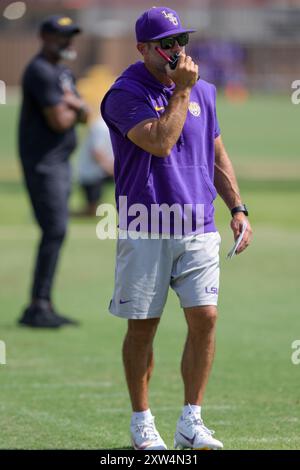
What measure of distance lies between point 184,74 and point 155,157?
0.48 metres

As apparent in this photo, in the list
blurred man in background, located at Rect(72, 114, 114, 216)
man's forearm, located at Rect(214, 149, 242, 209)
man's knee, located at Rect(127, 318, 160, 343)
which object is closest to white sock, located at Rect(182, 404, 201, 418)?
man's knee, located at Rect(127, 318, 160, 343)

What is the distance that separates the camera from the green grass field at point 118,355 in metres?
7.01

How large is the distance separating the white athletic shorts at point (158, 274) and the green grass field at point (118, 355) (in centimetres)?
83

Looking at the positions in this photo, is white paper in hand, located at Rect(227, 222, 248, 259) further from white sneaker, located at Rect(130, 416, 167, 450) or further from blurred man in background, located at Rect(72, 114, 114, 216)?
blurred man in background, located at Rect(72, 114, 114, 216)

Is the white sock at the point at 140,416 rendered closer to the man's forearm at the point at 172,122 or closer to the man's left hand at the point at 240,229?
the man's left hand at the point at 240,229

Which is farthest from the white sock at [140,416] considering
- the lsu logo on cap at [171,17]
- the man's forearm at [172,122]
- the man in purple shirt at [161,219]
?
the lsu logo on cap at [171,17]

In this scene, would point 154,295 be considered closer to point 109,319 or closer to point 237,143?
point 109,319

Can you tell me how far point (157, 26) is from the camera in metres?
6.20

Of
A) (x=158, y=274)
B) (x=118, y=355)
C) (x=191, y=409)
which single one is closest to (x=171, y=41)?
(x=158, y=274)

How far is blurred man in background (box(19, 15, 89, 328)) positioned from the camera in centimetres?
1045

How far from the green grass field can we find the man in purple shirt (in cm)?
44

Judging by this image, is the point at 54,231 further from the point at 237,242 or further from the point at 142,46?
the point at 142,46

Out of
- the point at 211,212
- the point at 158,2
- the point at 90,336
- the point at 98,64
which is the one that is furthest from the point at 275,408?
the point at 158,2

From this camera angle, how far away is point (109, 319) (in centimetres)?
1093
